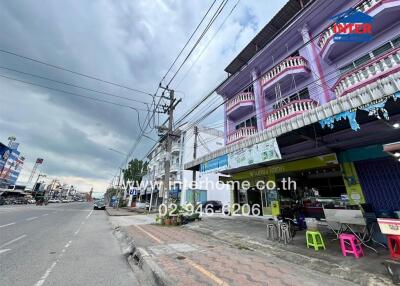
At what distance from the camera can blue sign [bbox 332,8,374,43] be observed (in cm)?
867

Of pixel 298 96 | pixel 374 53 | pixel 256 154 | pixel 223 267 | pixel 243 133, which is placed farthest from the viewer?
pixel 243 133

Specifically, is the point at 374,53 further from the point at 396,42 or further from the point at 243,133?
the point at 243,133

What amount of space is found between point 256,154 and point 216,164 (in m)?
2.89

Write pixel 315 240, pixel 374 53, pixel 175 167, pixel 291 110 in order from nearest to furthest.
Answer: pixel 315 240, pixel 374 53, pixel 291 110, pixel 175 167

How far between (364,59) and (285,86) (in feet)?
13.8

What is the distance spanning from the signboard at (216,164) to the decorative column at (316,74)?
6.39 metres

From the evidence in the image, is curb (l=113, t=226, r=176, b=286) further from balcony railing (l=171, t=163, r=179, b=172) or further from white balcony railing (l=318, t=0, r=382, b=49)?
balcony railing (l=171, t=163, r=179, b=172)

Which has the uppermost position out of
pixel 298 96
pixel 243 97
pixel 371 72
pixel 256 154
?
pixel 243 97

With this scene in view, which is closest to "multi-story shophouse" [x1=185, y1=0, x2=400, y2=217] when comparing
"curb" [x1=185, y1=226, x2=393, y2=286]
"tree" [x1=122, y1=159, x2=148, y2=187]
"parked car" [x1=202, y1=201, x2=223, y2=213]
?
"curb" [x1=185, y1=226, x2=393, y2=286]

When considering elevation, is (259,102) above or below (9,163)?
below

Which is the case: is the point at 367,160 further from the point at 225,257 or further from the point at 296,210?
the point at 225,257

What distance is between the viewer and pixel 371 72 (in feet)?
26.3

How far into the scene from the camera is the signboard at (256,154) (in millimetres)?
6586

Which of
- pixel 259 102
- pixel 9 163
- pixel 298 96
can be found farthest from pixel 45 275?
pixel 9 163
